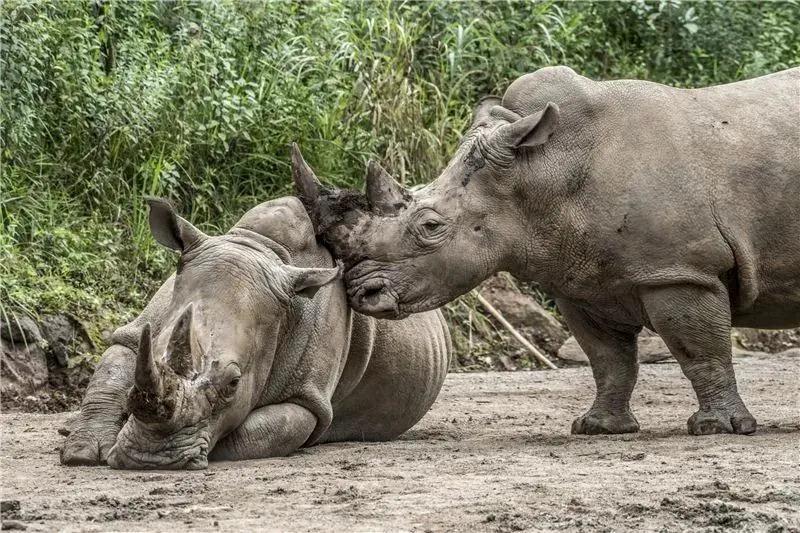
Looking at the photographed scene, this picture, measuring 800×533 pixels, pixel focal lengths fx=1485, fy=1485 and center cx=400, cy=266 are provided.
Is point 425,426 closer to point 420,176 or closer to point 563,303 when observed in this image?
point 563,303

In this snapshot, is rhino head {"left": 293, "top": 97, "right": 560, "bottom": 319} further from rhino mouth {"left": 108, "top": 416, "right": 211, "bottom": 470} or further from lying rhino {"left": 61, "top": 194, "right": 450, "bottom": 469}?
rhino mouth {"left": 108, "top": 416, "right": 211, "bottom": 470}

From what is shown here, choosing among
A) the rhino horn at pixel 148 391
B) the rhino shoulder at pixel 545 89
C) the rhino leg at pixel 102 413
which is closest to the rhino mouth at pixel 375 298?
the rhino leg at pixel 102 413

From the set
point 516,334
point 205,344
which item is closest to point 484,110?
point 205,344

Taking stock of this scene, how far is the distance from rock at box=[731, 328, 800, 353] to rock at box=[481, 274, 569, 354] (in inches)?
64.0

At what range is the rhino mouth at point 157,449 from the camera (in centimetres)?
620

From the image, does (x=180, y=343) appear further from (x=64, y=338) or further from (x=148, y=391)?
(x=64, y=338)

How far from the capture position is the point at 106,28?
40.5 ft

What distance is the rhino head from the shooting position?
726 centimetres

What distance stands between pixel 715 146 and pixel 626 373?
1351 millimetres

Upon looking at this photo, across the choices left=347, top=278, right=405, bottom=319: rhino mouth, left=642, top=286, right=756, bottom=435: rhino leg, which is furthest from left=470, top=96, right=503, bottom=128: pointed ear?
left=642, top=286, right=756, bottom=435: rhino leg

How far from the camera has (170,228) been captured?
6.95 meters

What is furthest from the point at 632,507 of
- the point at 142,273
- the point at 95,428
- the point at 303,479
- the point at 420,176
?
the point at 420,176

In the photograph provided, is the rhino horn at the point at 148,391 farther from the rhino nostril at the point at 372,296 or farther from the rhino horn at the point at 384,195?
the rhino horn at the point at 384,195

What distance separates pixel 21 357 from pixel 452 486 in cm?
471
